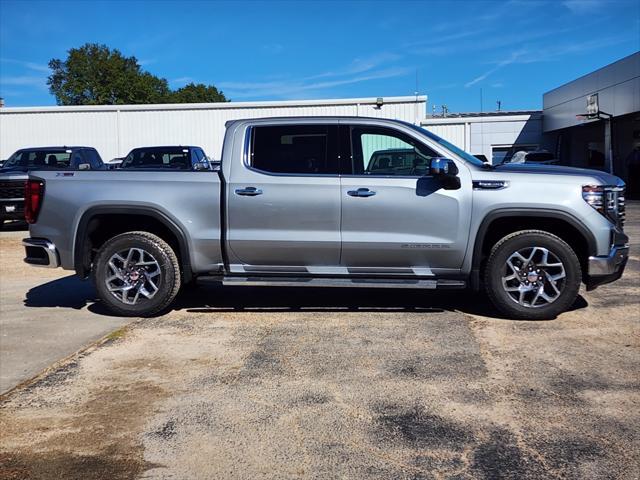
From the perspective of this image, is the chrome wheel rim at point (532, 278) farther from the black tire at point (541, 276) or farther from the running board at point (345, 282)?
the running board at point (345, 282)

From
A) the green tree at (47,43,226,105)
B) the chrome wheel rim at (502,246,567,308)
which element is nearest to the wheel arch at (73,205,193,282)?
the chrome wheel rim at (502,246,567,308)

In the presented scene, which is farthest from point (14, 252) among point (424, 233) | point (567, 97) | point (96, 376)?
point (567, 97)

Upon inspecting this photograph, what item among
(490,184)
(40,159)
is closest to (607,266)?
(490,184)

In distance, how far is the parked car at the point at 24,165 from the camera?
13781 millimetres

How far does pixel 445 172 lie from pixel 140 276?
10.7ft

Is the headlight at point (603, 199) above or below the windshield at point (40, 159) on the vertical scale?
below

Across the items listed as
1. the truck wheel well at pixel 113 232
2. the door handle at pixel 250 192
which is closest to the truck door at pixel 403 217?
the door handle at pixel 250 192

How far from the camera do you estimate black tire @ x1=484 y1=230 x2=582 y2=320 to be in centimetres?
572

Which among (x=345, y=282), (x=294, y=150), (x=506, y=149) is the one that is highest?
(x=506, y=149)

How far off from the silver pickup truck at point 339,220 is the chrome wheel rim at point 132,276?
0.04ft

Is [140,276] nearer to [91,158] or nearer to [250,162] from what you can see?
[250,162]

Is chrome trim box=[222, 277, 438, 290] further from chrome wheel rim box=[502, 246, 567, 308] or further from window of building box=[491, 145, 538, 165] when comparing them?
window of building box=[491, 145, 538, 165]

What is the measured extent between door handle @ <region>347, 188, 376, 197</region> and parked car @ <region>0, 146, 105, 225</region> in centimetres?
955

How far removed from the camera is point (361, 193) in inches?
230
